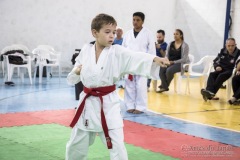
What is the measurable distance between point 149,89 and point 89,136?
23.5ft

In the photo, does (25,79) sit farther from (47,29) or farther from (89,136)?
(89,136)

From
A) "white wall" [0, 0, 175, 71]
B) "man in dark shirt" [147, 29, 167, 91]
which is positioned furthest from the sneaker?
"white wall" [0, 0, 175, 71]

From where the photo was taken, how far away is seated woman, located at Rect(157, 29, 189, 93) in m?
9.16

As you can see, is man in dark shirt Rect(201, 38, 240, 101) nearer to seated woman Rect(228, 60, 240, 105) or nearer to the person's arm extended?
seated woman Rect(228, 60, 240, 105)

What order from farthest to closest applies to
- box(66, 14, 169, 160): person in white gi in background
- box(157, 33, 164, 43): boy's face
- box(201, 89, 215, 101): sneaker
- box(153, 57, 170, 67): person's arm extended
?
box(157, 33, 164, 43): boy's face
box(201, 89, 215, 101): sneaker
box(66, 14, 169, 160): person in white gi in background
box(153, 57, 170, 67): person's arm extended

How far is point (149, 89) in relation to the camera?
10.2 meters

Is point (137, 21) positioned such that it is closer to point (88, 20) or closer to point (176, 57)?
point (176, 57)

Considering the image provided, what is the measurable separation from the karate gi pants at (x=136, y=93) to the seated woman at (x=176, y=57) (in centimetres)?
254

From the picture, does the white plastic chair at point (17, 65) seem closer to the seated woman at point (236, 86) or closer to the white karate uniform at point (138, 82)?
the white karate uniform at point (138, 82)

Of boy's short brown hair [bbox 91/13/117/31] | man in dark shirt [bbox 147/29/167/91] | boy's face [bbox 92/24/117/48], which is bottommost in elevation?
man in dark shirt [bbox 147/29/167/91]

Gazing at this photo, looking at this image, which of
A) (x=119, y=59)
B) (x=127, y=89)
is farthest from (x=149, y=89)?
(x=119, y=59)

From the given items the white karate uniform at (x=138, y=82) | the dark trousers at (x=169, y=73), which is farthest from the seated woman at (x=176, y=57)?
the white karate uniform at (x=138, y=82)

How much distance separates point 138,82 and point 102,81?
3.71 meters

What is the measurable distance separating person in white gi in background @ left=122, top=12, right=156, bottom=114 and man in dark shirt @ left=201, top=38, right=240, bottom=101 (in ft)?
6.30
